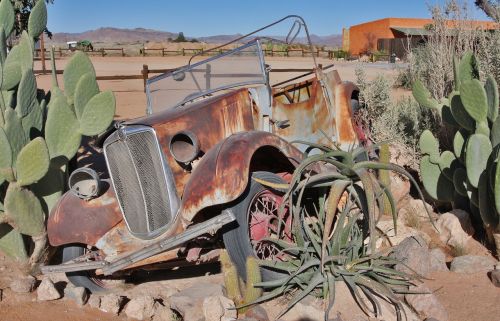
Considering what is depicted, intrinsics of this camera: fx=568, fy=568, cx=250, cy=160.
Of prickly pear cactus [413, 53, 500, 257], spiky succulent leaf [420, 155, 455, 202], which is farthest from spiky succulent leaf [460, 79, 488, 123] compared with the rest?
spiky succulent leaf [420, 155, 455, 202]

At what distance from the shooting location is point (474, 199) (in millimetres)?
5137

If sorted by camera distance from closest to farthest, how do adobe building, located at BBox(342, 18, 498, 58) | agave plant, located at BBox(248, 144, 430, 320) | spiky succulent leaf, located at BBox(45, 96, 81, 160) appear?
agave plant, located at BBox(248, 144, 430, 320) < spiky succulent leaf, located at BBox(45, 96, 81, 160) < adobe building, located at BBox(342, 18, 498, 58)

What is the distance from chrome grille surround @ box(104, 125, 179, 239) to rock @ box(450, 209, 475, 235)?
2705 millimetres

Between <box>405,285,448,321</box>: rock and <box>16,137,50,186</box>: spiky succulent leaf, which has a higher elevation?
<box>16,137,50,186</box>: spiky succulent leaf

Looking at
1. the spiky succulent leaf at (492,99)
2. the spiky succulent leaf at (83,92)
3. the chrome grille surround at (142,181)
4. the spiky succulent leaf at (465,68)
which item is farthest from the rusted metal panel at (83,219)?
the spiky succulent leaf at (465,68)

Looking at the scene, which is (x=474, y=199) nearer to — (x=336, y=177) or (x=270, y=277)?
(x=336, y=177)

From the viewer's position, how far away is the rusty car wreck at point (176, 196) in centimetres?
425

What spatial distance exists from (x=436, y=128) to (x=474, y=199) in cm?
251

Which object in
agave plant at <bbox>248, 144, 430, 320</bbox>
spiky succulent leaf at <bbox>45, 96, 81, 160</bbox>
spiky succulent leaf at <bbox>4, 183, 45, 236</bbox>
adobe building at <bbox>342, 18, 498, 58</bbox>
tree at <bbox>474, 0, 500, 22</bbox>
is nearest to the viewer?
agave plant at <bbox>248, 144, 430, 320</bbox>

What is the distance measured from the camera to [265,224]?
14.8 ft

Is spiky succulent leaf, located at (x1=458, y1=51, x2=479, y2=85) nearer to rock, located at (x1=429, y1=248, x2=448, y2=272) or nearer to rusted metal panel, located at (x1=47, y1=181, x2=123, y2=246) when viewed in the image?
rock, located at (x1=429, y1=248, x2=448, y2=272)

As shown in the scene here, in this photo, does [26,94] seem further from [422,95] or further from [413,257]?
[422,95]

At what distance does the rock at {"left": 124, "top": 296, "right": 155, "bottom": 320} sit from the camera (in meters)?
4.32

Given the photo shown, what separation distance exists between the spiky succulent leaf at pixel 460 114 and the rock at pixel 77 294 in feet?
12.1
